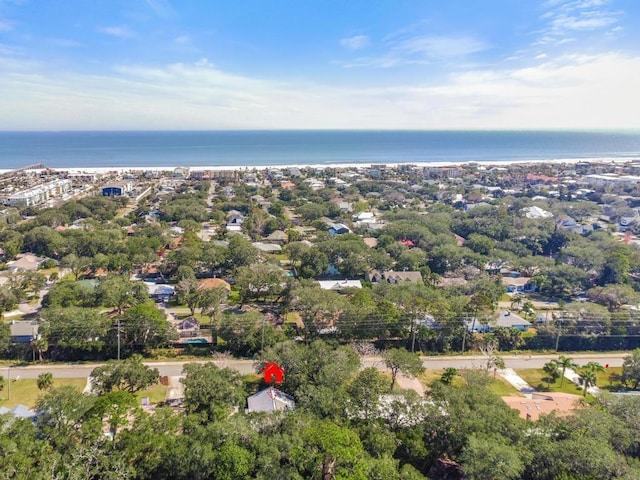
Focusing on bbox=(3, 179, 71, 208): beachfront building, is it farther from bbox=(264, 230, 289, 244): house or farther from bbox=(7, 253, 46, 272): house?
bbox=(264, 230, 289, 244): house

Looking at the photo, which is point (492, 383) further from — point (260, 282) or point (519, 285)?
point (519, 285)

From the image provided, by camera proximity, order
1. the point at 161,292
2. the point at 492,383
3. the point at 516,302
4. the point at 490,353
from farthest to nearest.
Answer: the point at 516,302, the point at 161,292, the point at 490,353, the point at 492,383

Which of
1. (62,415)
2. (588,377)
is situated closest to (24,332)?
(62,415)

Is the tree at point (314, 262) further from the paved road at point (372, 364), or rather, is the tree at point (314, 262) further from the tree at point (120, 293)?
the tree at point (120, 293)

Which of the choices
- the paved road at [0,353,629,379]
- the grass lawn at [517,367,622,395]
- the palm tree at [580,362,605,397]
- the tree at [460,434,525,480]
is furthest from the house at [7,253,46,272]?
the palm tree at [580,362,605,397]

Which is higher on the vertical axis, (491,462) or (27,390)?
(491,462)

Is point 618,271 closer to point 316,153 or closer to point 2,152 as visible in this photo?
point 316,153

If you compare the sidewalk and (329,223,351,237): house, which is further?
(329,223,351,237): house

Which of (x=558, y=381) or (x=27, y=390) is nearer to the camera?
(x=27, y=390)
